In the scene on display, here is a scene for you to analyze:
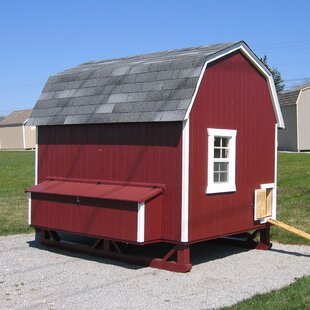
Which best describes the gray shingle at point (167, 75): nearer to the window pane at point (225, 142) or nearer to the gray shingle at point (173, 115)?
the gray shingle at point (173, 115)

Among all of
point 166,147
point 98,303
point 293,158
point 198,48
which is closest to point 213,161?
point 166,147

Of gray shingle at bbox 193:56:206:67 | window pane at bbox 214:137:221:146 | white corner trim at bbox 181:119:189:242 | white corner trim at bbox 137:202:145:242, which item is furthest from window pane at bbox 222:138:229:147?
white corner trim at bbox 137:202:145:242

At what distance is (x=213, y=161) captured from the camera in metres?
9.47

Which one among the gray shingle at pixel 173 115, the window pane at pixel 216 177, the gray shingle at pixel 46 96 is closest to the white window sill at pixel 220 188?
the window pane at pixel 216 177

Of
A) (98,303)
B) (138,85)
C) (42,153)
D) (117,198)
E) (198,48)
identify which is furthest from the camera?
(42,153)

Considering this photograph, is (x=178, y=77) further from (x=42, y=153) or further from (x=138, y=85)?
(x=42, y=153)

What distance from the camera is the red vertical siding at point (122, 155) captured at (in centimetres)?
895

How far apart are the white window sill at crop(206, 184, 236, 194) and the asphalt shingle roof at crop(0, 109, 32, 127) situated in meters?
53.1

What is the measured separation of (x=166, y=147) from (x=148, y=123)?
54 centimetres

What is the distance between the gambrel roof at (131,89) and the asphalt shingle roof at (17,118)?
168ft

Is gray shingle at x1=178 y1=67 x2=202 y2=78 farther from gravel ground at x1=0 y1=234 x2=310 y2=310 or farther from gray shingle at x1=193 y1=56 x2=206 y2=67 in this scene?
gravel ground at x1=0 y1=234 x2=310 y2=310

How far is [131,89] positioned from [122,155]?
1142mm

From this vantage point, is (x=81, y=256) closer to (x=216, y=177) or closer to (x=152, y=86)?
(x=216, y=177)

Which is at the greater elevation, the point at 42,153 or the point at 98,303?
the point at 42,153
